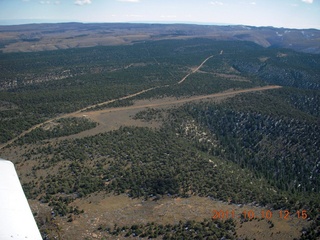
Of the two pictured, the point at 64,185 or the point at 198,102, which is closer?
the point at 64,185

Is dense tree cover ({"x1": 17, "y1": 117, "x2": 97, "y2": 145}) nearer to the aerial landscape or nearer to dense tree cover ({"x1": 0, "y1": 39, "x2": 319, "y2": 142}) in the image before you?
the aerial landscape

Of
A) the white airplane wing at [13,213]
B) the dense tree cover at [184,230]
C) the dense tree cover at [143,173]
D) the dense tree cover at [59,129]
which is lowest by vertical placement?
the dense tree cover at [184,230]

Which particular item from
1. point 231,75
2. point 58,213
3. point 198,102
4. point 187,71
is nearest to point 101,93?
point 198,102

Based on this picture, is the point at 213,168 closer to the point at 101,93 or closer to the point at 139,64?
the point at 101,93

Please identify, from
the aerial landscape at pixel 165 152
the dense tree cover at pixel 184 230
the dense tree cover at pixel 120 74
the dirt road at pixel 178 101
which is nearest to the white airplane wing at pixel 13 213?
the aerial landscape at pixel 165 152

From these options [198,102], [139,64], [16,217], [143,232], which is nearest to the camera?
[16,217]
